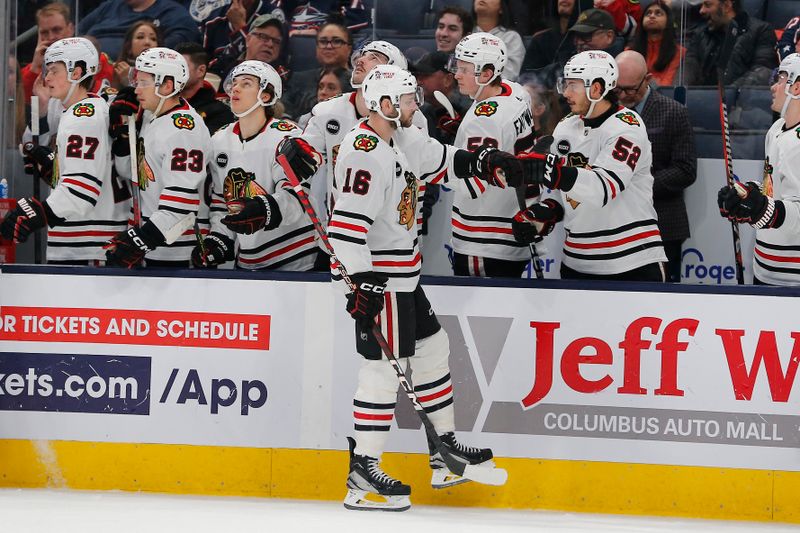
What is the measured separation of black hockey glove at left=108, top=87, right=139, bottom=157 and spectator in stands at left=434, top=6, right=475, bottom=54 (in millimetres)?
1511

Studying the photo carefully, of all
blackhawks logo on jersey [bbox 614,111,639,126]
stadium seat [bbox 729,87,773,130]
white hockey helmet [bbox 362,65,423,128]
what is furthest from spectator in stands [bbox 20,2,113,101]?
stadium seat [bbox 729,87,773,130]

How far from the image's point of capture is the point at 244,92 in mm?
4449

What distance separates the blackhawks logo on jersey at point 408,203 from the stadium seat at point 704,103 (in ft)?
5.73

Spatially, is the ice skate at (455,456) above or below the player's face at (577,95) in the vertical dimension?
below

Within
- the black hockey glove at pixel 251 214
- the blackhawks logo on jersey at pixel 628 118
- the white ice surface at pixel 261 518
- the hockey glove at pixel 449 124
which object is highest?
the blackhawks logo on jersey at pixel 628 118

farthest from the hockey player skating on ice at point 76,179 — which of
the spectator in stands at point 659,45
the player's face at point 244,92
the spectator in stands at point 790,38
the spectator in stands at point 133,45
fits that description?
the spectator in stands at point 790,38

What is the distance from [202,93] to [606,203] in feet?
6.18

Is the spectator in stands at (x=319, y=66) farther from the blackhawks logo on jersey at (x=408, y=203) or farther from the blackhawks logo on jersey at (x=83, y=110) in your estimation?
the blackhawks logo on jersey at (x=408, y=203)

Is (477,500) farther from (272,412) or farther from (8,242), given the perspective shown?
(8,242)

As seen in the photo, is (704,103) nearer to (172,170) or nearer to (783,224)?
(783,224)

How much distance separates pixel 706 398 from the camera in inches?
156

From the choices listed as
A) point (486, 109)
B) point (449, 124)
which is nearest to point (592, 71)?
point (486, 109)

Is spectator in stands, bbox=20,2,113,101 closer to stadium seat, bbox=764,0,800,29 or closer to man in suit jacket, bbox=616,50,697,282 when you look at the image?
man in suit jacket, bbox=616,50,697,282

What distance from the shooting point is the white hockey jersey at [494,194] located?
4352 millimetres
